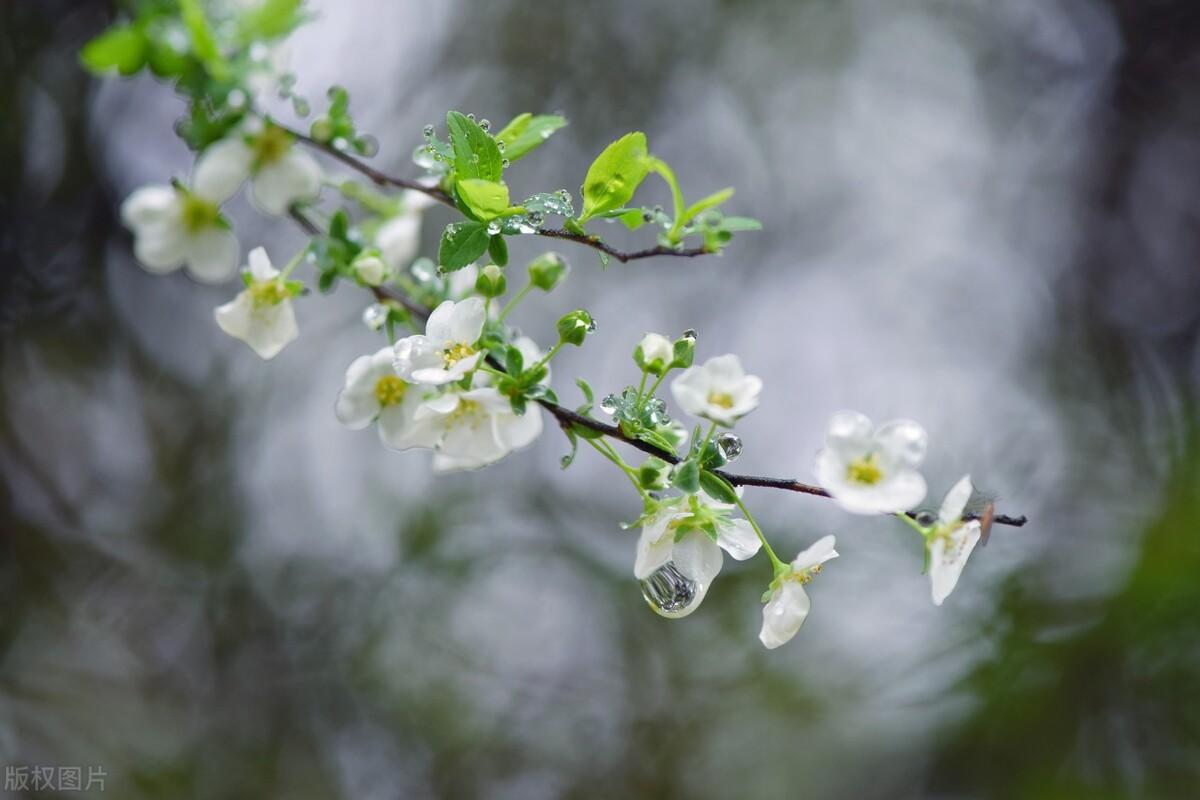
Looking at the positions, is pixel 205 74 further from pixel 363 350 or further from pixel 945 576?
pixel 363 350

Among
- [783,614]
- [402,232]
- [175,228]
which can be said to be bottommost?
[783,614]

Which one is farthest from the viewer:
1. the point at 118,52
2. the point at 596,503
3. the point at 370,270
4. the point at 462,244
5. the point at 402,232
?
the point at 596,503

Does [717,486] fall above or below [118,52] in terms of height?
below

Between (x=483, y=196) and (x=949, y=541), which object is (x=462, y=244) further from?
(x=949, y=541)

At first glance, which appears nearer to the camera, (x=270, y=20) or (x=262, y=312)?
(x=270, y=20)

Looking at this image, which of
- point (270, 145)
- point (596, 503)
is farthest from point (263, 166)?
point (596, 503)

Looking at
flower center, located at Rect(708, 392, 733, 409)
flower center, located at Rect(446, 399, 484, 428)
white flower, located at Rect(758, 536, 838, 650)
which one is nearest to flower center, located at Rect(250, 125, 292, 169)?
flower center, located at Rect(446, 399, 484, 428)

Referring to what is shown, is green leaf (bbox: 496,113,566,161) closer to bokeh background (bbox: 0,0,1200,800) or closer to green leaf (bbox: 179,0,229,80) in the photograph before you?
green leaf (bbox: 179,0,229,80)
